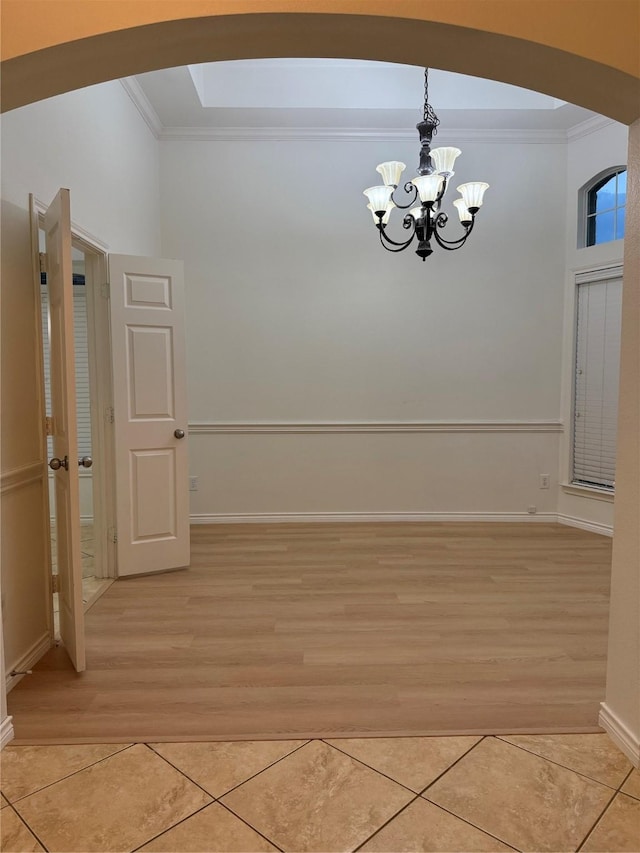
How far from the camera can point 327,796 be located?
5.57 feet

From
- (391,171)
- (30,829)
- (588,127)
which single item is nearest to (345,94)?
(391,171)

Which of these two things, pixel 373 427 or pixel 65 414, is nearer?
pixel 65 414

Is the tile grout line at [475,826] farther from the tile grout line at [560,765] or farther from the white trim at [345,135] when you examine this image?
the white trim at [345,135]

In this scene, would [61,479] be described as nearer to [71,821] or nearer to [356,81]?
[71,821]

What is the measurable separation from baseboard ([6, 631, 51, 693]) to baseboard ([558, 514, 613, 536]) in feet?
14.1

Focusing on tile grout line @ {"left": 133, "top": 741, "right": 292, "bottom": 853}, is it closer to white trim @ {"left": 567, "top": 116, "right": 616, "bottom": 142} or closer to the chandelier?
the chandelier

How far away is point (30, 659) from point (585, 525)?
4.40 meters

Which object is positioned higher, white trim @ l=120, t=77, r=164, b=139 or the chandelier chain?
white trim @ l=120, t=77, r=164, b=139

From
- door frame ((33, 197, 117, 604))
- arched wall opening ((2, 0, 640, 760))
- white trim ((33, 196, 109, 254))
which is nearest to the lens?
arched wall opening ((2, 0, 640, 760))

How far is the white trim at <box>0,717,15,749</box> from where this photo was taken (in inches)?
76.0

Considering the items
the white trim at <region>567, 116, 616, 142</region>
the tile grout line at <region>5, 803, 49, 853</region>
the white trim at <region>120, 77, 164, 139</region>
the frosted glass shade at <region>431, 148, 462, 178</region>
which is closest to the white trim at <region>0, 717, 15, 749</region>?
the tile grout line at <region>5, 803, 49, 853</region>

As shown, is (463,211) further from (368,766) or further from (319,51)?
(368,766)

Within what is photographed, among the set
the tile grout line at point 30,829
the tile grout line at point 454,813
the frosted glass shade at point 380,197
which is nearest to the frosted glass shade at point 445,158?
the frosted glass shade at point 380,197

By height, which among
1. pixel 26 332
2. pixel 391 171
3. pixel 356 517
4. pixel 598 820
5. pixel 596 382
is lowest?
pixel 598 820
